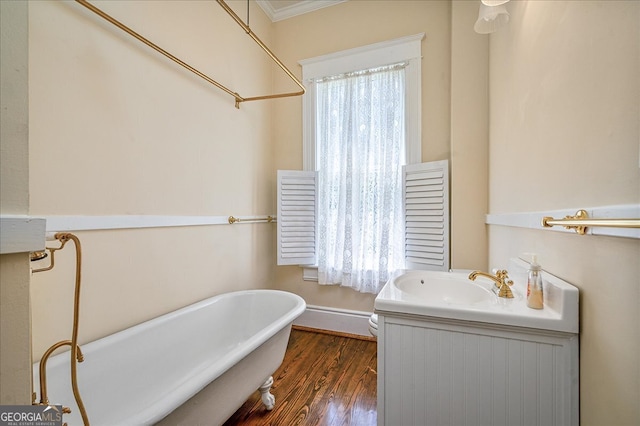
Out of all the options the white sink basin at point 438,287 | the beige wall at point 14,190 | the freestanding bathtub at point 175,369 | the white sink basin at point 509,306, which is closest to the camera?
the beige wall at point 14,190

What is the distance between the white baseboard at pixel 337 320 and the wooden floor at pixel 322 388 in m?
0.10

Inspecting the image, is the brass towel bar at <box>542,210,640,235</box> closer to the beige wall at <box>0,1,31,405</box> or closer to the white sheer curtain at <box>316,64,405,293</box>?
the beige wall at <box>0,1,31,405</box>

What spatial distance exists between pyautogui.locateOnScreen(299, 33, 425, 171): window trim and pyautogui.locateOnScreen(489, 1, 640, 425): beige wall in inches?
37.3

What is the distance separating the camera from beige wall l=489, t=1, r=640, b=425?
594 mm

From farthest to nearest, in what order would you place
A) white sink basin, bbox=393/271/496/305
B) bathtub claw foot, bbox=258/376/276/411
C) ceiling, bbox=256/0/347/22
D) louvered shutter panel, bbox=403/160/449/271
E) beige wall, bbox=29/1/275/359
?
A: ceiling, bbox=256/0/347/22
louvered shutter panel, bbox=403/160/449/271
bathtub claw foot, bbox=258/376/276/411
white sink basin, bbox=393/271/496/305
beige wall, bbox=29/1/275/359

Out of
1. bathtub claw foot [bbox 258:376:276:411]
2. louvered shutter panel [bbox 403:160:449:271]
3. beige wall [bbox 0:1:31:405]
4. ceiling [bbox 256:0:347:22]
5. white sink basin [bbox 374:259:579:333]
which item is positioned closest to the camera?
beige wall [bbox 0:1:31:405]

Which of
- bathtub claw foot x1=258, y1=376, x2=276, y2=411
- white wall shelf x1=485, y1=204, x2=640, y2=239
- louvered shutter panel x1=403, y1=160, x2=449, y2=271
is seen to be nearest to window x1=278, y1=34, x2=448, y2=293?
louvered shutter panel x1=403, y1=160, x2=449, y2=271

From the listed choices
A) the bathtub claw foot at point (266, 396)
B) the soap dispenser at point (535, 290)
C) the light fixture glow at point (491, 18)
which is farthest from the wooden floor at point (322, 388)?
the light fixture glow at point (491, 18)

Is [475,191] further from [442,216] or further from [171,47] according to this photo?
[171,47]

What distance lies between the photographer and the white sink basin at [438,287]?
4.32 ft

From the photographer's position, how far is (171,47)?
1.59 m

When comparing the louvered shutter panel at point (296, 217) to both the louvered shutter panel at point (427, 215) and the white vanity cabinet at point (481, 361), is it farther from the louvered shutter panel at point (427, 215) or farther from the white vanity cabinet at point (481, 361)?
the white vanity cabinet at point (481, 361)

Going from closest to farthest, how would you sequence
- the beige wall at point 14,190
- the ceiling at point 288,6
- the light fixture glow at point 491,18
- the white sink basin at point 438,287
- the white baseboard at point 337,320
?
the beige wall at point 14,190 < the light fixture glow at point 491,18 < the white sink basin at point 438,287 < the white baseboard at point 337,320 < the ceiling at point 288,6

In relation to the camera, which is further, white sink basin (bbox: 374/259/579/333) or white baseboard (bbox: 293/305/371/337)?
white baseboard (bbox: 293/305/371/337)
